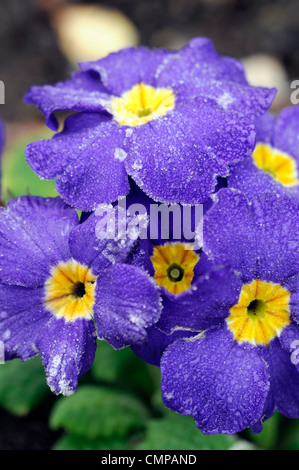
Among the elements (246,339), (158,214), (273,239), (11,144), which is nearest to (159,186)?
(158,214)

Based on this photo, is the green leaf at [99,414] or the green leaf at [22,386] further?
the green leaf at [22,386]

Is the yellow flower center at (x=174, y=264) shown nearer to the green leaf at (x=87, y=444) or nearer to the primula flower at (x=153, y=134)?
the primula flower at (x=153, y=134)

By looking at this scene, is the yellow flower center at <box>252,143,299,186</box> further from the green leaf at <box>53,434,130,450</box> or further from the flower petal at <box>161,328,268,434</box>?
the green leaf at <box>53,434,130,450</box>

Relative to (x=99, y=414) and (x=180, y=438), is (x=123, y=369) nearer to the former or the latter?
(x=99, y=414)

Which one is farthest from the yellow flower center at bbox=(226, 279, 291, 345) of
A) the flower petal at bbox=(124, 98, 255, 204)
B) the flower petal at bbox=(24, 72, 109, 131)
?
the flower petal at bbox=(24, 72, 109, 131)

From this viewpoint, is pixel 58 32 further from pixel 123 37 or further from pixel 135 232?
pixel 135 232

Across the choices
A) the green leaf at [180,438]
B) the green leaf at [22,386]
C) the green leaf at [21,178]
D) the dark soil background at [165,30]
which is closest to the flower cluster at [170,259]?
the green leaf at [180,438]
